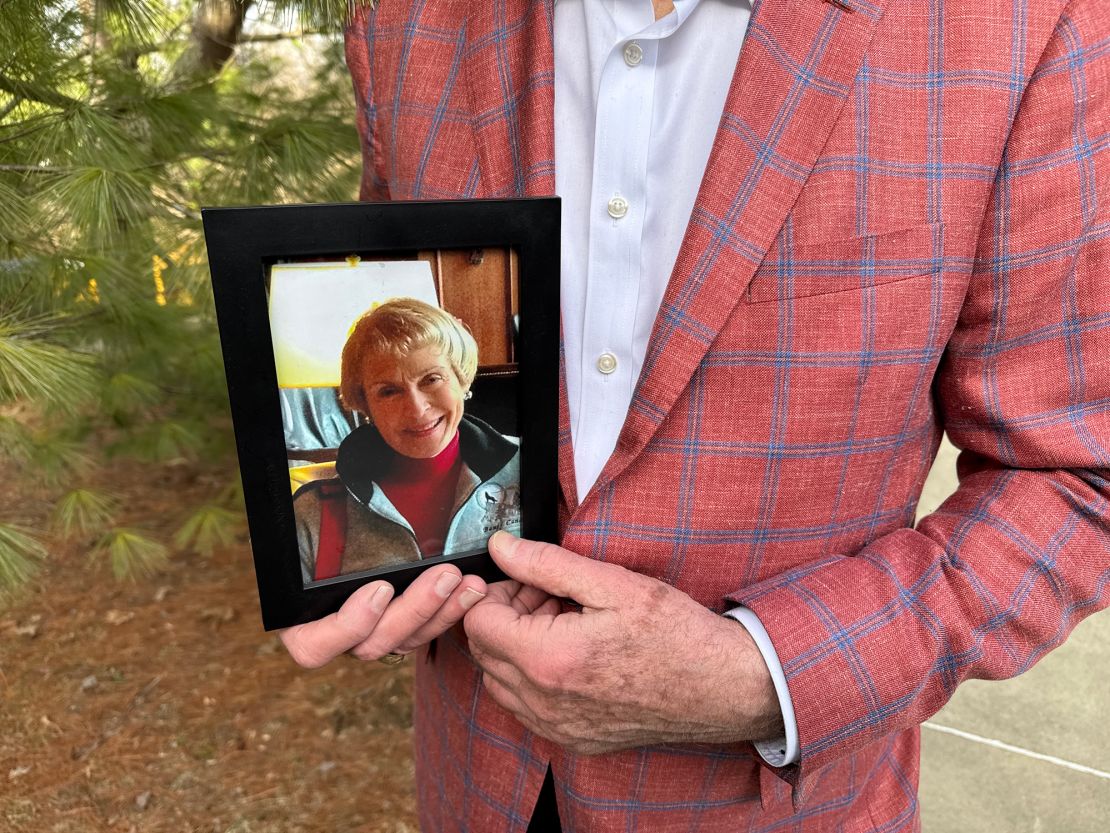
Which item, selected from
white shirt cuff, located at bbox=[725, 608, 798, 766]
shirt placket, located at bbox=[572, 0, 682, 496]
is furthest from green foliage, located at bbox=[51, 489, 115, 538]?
white shirt cuff, located at bbox=[725, 608, 798, 766]

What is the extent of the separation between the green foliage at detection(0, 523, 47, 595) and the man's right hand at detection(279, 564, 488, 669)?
610 millimetres

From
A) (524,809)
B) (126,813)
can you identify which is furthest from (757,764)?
(126,813)

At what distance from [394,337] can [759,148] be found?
34 centimetres

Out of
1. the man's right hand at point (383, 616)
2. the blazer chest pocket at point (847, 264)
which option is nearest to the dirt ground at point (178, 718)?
the man's right hand at point (383, 616)

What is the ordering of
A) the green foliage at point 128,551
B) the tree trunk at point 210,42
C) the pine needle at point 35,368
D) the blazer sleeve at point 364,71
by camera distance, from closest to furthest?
1. the blazer sleeve at point 364,71
2. the pine needle at point 35,368
3. the tree trunk at point 210,42
4. the green foliage at point 128,551

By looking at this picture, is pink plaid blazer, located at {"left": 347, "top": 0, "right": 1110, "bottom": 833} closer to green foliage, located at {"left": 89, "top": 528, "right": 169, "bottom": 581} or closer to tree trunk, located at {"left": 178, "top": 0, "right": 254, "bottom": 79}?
tree trunk, located at {"left": 178, "top": 0, "right": 254, "bottom": 79}

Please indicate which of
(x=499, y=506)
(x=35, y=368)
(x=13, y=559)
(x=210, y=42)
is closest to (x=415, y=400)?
(x=499, y=506)

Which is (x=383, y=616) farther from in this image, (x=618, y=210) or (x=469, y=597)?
(x=618, y=210)

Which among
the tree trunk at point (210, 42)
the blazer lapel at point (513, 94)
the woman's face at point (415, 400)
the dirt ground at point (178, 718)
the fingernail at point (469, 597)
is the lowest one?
Result: the dirt ground at point (178, 718)

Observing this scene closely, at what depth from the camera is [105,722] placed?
2.02 meters

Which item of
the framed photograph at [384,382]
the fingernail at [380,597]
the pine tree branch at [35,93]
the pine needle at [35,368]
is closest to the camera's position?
the framed photograph at [384,382]

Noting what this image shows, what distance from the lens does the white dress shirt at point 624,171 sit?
72cm

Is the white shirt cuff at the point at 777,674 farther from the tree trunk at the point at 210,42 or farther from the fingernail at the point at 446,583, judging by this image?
the tree trunk at the point at 210,42

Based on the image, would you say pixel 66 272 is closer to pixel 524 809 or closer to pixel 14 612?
pixel 524 809
